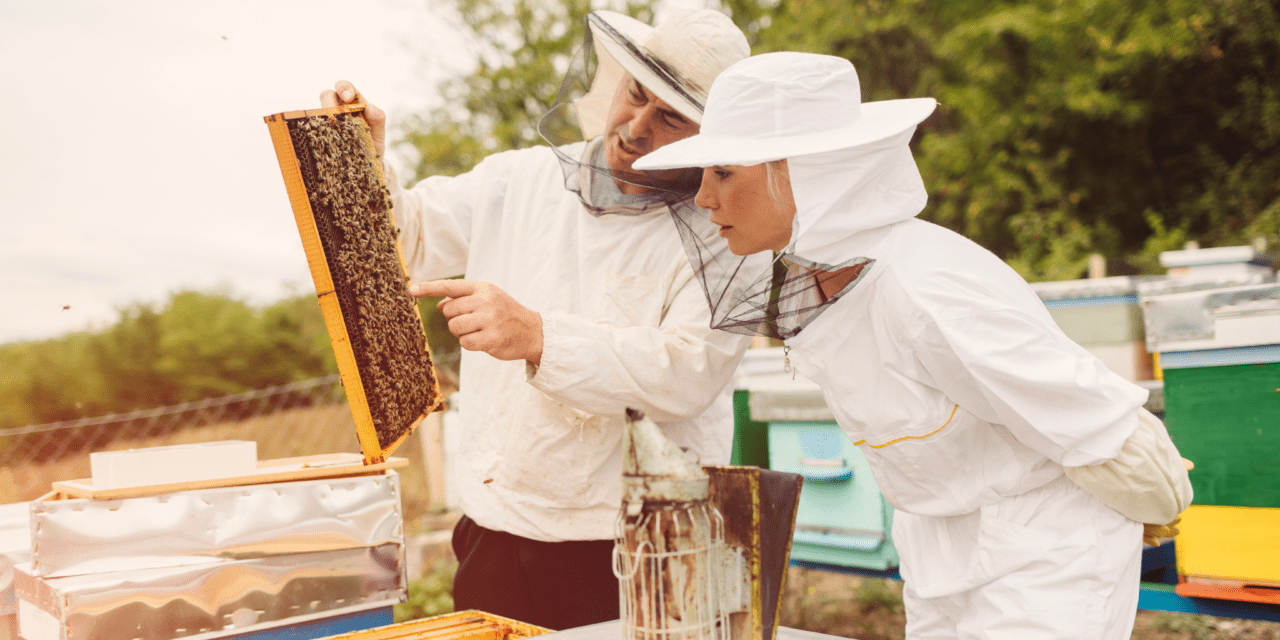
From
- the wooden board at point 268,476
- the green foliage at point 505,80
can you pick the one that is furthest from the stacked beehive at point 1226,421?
the green foliage at point 505,80

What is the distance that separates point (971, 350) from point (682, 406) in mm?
820

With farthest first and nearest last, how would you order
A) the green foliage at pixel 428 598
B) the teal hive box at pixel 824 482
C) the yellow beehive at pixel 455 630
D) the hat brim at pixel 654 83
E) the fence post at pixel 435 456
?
the fence post at pixel 435 456 < the green foliage at pixel 428 598 < the teal hive box at pixel 824 482 < the hat brim at pixel 654 83 < the yellow beehive at pixel 455 630

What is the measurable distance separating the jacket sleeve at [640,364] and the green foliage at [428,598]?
12.0ft

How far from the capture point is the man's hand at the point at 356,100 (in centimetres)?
202

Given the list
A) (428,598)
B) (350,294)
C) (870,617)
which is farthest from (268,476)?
(870,617)

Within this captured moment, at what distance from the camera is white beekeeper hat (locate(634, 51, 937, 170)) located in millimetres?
1452

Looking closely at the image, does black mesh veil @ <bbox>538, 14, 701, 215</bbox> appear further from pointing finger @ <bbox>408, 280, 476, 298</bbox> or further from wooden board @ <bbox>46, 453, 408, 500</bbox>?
wooden board @ <bbox>46, 453, 408, 500</bbox>

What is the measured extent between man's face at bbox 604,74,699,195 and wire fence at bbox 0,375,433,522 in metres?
4.96

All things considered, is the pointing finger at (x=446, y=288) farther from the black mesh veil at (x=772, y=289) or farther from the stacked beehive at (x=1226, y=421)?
the stacked beehive at (x=1226, y=421)

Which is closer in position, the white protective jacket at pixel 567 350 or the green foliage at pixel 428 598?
the white protective jacket at pixel 567 350

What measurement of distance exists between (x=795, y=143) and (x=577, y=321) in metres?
0.69

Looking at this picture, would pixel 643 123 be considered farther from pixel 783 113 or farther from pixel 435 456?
pixel 435 456

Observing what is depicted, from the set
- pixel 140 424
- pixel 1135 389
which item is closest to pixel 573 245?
pixel 1135 389

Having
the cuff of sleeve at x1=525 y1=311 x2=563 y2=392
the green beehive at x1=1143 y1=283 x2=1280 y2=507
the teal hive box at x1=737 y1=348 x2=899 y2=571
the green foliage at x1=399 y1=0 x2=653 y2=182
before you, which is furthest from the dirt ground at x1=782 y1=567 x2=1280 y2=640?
the green foliage at x1=399 y1=0 x2=653 y2=182
